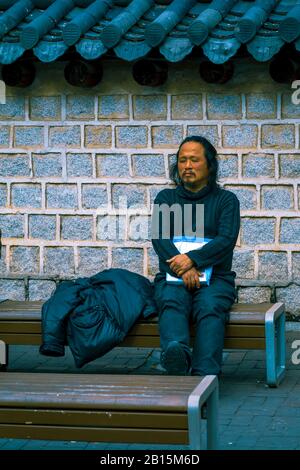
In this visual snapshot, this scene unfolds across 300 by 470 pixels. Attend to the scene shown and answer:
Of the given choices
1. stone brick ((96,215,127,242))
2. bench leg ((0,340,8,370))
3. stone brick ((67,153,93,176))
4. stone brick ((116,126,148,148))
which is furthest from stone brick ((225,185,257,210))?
bench leg ((0,340,8,370))

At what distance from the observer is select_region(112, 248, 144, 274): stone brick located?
10.0 metres

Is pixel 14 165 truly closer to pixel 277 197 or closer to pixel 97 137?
pixel 97 137

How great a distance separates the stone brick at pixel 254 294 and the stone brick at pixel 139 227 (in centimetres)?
85

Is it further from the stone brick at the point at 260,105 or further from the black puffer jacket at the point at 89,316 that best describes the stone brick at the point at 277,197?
the black puffer jacket at the point at 89,316

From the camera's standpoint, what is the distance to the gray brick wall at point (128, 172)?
383 inches

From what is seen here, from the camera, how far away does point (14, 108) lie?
10.2m

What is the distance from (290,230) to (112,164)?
150 cm

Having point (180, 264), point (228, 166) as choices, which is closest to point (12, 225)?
point (228, 166)

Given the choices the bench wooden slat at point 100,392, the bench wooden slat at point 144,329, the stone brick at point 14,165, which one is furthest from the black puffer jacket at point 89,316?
the stone brick at point 14,165

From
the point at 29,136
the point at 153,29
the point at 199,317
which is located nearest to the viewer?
the point at 199,317

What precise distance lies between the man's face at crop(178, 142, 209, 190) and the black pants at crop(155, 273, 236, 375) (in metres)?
0.67
